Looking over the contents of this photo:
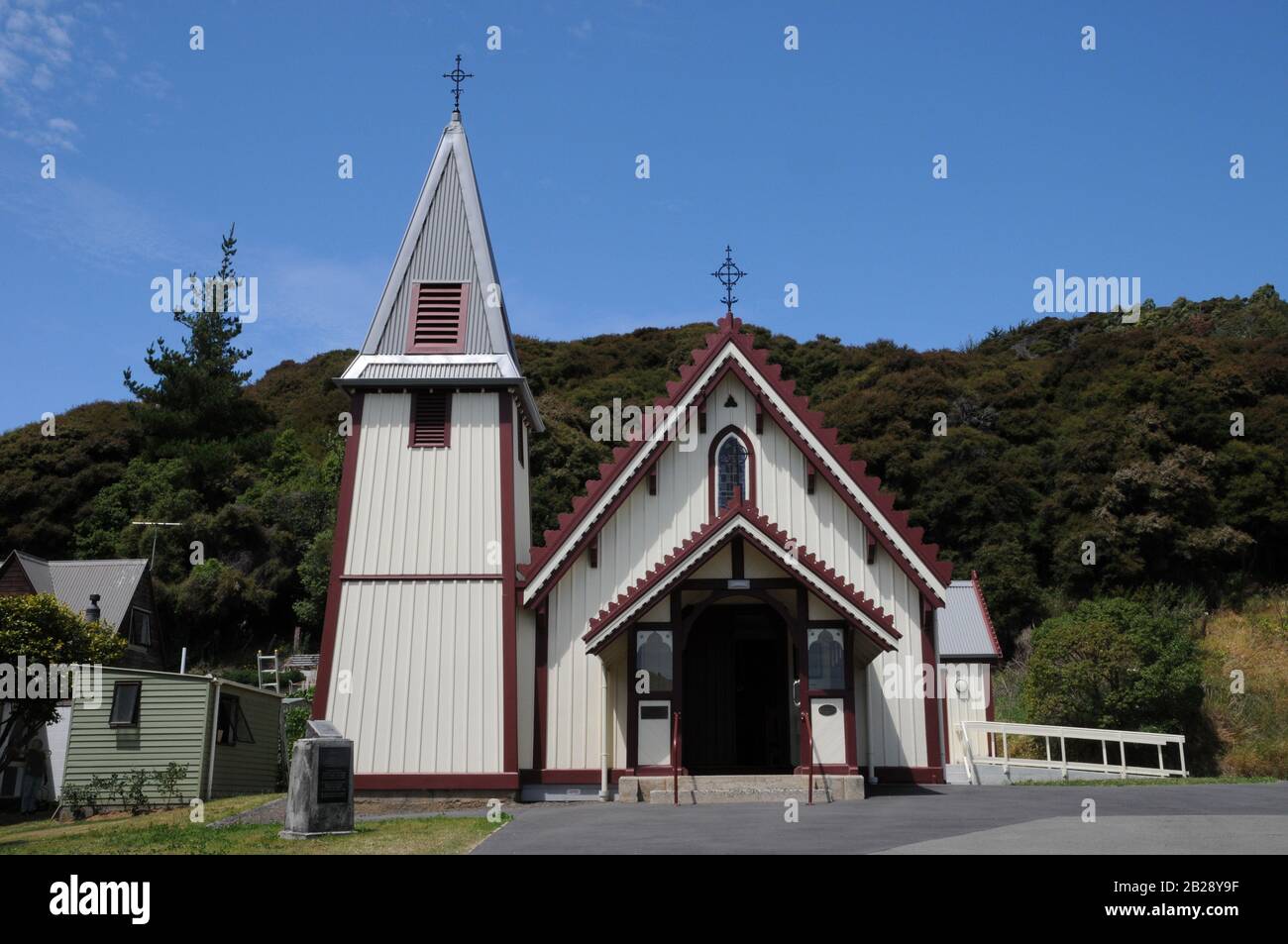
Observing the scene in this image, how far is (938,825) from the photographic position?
47.2ft

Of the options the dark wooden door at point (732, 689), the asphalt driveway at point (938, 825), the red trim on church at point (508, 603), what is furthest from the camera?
the dark wooden door at point (732, 689)

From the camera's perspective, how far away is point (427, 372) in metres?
23.1

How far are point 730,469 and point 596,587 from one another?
3711mm

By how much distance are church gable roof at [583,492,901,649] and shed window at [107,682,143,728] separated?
1317 cm

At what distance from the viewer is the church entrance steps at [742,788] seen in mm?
18688

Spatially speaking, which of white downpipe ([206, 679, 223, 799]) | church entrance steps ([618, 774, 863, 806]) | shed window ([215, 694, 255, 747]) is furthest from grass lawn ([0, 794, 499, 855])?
shed window ([215, 694, 255, 747])

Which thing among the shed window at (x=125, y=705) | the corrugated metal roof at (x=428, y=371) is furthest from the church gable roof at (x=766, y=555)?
the shed window at (x=125, y=705)

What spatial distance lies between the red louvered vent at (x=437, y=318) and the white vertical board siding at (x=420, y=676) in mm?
5191

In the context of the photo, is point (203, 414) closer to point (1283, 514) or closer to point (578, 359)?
point (578, 359)

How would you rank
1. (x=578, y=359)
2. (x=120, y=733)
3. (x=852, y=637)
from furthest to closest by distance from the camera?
(x=578, y=359), (x=120, y=733), (x=852, y=637)

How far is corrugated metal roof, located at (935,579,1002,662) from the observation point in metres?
31.0

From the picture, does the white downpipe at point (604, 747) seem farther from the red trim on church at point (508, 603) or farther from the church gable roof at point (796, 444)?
the church gable roof at point (796, 444)
